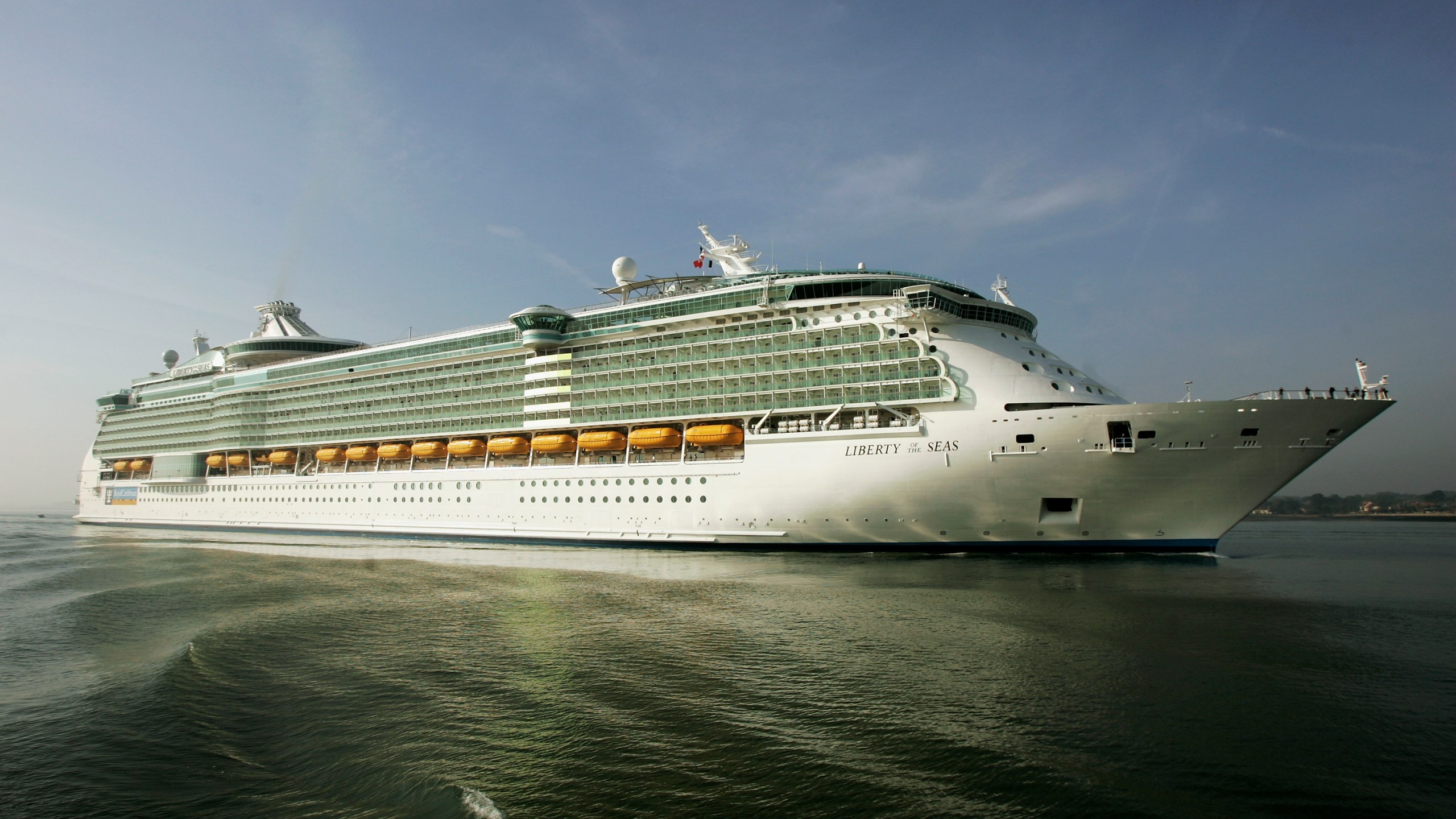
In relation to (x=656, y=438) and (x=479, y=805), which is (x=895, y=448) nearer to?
(x=656, y=438)

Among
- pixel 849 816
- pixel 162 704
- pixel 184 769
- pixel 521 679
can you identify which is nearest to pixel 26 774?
pixel 184 769

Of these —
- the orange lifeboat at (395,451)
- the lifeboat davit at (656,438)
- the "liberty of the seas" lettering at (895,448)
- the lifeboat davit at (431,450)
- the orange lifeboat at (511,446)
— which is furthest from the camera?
the orange lifeboat at (395,451)

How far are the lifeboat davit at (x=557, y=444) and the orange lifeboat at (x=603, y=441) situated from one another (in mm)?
1467

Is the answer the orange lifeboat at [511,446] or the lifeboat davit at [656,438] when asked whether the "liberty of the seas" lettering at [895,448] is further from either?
the orange lifeboat at [511,446]

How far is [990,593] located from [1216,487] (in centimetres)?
1265

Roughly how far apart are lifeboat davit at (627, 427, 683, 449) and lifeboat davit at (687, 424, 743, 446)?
67.1 inches

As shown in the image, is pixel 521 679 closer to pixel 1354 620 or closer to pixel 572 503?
pixel 1354 620

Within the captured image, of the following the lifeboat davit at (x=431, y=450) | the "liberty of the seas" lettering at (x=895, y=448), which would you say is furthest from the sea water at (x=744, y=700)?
the lifeboat davit at (x=431, y=450)

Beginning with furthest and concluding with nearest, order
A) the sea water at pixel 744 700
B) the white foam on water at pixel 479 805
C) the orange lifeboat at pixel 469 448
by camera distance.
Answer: the orange lifeboat at pixel 469 448 → the sea water at pixel 744 700 → the white foam on water at pixel 479 805

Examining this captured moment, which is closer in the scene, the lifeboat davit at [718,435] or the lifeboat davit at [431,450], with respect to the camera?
the lifeboat davit at [718,435]

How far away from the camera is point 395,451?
47.3 meters

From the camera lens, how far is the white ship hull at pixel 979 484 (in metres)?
26.6

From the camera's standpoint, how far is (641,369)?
38500mm

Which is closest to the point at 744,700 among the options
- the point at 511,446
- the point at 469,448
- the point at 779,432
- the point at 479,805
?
the point at 479,805
